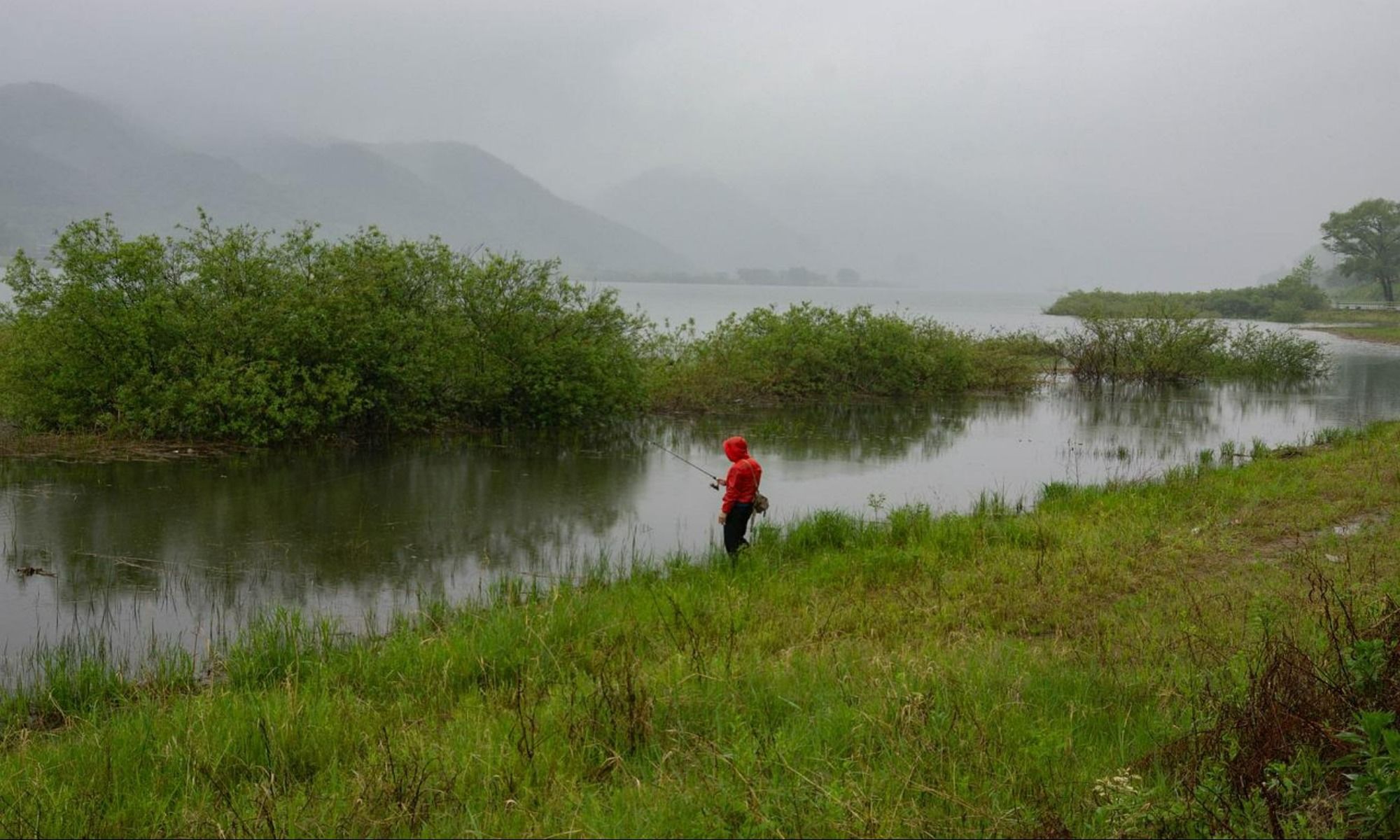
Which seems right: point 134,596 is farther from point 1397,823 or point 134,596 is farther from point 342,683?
point 1397,823

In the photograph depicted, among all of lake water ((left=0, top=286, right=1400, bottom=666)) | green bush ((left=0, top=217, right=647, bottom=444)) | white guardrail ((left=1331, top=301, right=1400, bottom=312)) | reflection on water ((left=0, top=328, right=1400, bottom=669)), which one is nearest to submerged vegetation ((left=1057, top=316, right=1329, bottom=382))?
lake water ((left=0, top=286, right=1400, bottom=666))

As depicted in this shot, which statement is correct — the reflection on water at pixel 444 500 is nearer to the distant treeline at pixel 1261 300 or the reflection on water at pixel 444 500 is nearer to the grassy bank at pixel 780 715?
the grassy bank at pixel 780 715

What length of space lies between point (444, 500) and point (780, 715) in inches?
363

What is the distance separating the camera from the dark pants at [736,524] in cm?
955

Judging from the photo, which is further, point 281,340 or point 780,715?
point 281,340

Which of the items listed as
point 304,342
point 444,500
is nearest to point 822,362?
point 304,342

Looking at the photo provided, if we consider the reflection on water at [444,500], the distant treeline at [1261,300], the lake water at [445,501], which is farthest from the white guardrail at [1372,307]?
the reflection on water at [444,500]

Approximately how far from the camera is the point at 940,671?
520cm

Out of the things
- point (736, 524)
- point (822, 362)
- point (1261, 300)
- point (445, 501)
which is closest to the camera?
point (736, 524)

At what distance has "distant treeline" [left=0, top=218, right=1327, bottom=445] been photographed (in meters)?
15.5

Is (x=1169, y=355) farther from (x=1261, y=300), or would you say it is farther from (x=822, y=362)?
(x=1261, y=300)

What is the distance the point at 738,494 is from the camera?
9.47m

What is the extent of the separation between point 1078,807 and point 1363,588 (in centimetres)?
432

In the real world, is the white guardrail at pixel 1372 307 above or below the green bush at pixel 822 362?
above
